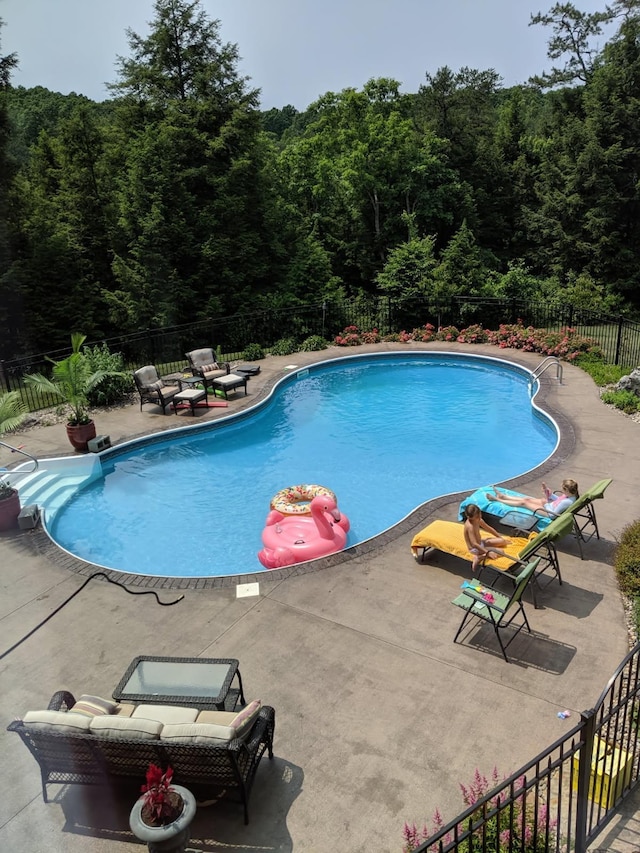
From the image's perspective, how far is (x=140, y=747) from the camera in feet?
14.2

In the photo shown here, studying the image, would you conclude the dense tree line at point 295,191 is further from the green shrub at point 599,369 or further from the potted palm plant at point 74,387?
the potted palm plant at point 74,387

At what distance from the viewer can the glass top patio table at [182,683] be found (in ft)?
16.6

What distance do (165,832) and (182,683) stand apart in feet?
4.86

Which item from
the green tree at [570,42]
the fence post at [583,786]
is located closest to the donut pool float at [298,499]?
the fence post at [583,786]

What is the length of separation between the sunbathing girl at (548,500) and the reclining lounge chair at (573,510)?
0.07m

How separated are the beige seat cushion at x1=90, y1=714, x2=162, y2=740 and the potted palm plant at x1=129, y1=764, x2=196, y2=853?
410mm

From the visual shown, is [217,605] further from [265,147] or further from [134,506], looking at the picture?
[265,147]

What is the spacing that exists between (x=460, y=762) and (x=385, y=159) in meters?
33.4

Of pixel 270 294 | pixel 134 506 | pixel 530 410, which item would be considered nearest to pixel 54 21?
pixel 134 506

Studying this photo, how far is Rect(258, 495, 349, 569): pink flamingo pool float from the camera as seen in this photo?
29.5 ft

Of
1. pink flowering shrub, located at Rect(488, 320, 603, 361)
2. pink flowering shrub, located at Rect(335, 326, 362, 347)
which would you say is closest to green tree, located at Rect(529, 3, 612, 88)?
Answer: pink flowering shrub, located at Rect(488, 320, 603, 361)

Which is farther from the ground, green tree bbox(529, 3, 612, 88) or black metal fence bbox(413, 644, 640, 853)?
green tree bbox(529, 3, 612, 88)

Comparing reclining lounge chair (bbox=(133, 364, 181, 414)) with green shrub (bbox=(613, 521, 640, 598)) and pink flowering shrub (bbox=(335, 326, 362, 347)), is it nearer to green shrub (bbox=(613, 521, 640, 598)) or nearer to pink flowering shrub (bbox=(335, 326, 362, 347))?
pink flowering shrub (bbox=(335, 326, 362, 347))

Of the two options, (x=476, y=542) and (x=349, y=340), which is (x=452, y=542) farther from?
(x=349, y=340)
